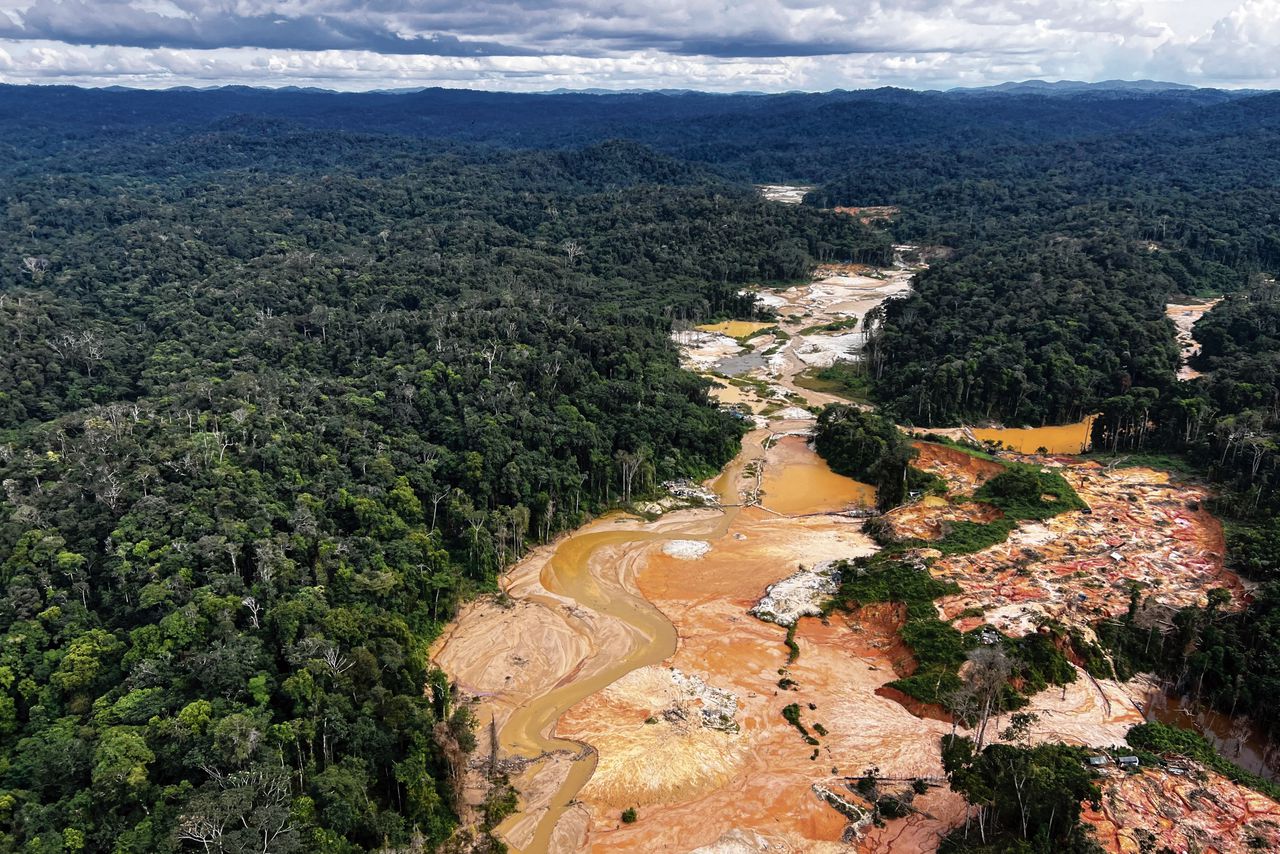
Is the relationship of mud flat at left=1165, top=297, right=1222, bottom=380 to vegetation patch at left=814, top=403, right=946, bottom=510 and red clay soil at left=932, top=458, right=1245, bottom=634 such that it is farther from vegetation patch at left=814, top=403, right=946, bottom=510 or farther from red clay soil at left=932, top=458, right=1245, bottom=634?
vegetation patch at left=814, top=403, right=946, bottom=510

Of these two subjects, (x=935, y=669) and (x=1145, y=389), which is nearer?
(x=935, y=669)

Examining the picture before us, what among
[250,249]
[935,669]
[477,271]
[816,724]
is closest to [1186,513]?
[935,669]

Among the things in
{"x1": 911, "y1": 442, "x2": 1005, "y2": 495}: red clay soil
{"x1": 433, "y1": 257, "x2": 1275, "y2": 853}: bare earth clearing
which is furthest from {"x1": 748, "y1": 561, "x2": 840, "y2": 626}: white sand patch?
{"x1": 911, "y1": 442, "x2": 1005, "y2": 495}: red clay soil

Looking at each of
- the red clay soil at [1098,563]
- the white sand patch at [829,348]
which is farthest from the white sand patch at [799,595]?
the white sand patch at [829,348]

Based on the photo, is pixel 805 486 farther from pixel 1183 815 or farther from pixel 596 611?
pixel 1183 815

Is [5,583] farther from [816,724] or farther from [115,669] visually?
[816,724]
